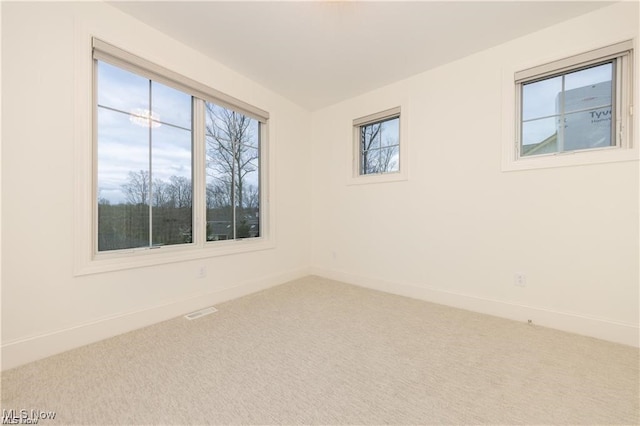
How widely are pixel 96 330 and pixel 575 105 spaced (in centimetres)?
435

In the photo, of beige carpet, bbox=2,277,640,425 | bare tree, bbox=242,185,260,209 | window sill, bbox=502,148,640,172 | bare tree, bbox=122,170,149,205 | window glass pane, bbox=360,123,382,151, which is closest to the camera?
beige carpet, bbox=2,277,640,425

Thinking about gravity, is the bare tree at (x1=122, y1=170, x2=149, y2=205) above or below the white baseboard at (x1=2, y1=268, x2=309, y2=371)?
above

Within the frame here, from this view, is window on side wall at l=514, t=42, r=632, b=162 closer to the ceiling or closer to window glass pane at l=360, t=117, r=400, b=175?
the ceiling

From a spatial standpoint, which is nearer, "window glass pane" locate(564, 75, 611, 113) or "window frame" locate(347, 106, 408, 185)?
"window glass pane" locate(564, 75, 611, 113)

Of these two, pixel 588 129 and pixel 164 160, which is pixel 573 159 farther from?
pixel 164 160

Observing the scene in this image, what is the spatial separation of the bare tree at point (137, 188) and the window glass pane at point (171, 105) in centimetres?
59

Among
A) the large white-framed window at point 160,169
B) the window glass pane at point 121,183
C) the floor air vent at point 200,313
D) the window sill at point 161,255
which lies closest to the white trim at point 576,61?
the large white-framed window at point 160,169

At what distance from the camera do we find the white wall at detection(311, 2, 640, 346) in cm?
205

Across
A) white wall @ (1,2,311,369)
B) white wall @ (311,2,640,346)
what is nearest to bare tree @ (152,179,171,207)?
white wall @ (1,2,311,369)

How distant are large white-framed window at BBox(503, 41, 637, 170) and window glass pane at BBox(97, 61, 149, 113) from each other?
3419 mm

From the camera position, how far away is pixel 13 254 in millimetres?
1679

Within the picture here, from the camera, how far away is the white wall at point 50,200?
5.49ft

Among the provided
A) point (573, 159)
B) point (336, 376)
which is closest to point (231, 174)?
point (336, 376)

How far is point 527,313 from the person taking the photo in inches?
93.4
